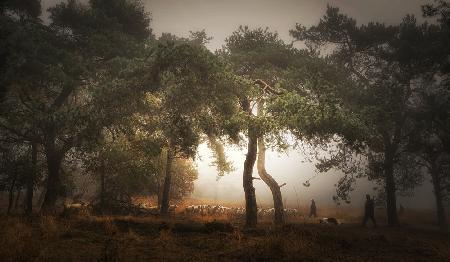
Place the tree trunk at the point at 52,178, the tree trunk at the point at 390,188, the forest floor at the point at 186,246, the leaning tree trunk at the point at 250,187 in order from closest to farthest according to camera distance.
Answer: the forest floor at the point at 186,246 → the leaning tree trunk at the point at 250,187 → the tree trunk at the point at 52,178 → the tree trunk at the point at 390,188

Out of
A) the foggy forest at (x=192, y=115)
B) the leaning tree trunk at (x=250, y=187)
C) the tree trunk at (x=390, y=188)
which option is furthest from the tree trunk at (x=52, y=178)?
the tree trunk at (x=390, y=188)

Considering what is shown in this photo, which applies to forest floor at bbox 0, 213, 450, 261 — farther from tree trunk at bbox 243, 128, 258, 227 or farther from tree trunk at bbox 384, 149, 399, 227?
tree trunk at bbox 384, 149, 399, 227

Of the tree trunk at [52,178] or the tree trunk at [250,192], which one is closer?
the tree trunk at [250,192]

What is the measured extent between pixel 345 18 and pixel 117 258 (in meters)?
22.6

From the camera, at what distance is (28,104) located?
18922 millimetres

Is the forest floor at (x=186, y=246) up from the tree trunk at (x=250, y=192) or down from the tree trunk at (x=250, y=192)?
down

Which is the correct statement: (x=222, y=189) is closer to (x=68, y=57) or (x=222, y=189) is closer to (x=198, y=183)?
(x=198, y=183)

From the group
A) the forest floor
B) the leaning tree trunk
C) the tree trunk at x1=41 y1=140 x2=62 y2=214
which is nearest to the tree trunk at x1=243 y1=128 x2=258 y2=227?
the leaning tree trunk

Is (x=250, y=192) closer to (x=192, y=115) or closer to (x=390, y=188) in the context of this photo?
(x=192, y=115)

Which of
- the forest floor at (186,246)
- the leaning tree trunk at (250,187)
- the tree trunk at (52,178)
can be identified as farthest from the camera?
the tree trunk at (52,178)

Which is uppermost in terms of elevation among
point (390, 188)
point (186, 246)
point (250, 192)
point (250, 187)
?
point (390, 188)

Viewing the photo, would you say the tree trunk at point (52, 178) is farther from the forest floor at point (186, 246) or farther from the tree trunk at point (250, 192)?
the tree trunk at point (250, 192)

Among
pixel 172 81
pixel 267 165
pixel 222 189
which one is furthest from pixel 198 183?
pixel 172 81

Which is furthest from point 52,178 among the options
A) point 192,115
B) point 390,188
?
point 390,188
